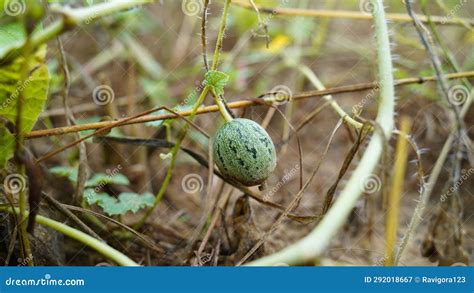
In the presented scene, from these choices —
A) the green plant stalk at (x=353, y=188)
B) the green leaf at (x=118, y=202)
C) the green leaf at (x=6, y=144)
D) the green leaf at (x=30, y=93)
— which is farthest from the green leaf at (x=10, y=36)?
the green plant stalk at (x=353, y=188)

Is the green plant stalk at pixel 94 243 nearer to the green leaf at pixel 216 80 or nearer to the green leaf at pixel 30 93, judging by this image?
the green leaf at pixel 30 93

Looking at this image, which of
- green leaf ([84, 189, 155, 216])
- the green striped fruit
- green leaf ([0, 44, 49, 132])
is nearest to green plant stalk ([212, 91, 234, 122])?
the green striped fruit

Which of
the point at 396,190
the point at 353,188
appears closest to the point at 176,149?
the point at 353,188

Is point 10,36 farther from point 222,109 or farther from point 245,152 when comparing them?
point 245,152

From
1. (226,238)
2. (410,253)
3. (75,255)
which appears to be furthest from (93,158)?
(410,253)

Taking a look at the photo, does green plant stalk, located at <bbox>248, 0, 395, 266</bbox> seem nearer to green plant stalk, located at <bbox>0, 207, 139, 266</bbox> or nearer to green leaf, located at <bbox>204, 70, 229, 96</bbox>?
green plant stalk, located at <bbox>0, 207, 139, 266</bbox>

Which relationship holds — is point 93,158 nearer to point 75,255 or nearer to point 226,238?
point 75,255
